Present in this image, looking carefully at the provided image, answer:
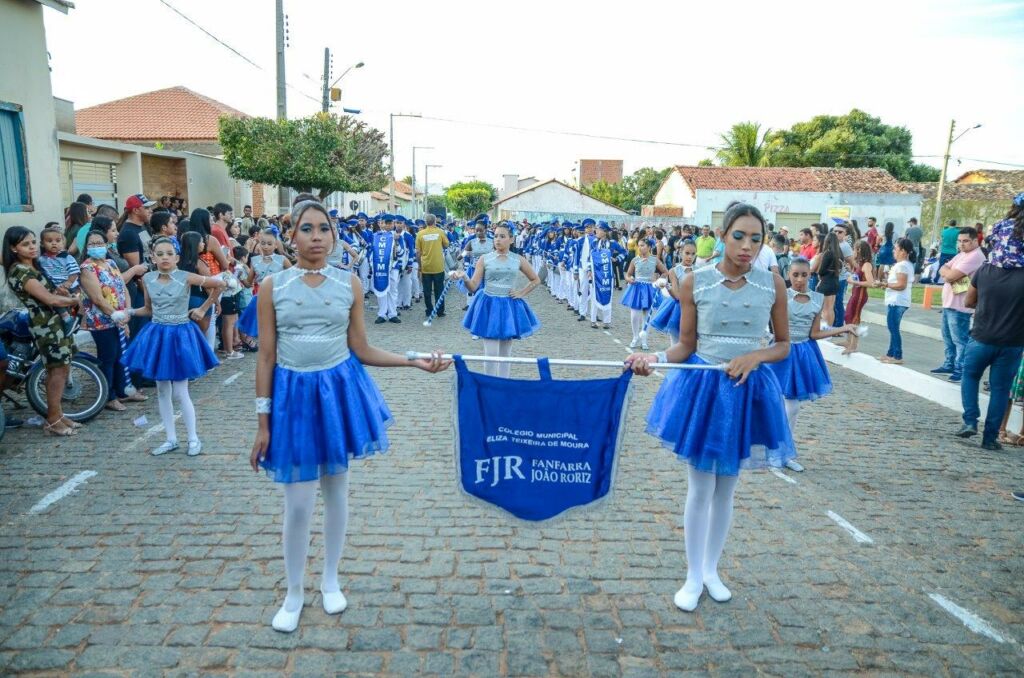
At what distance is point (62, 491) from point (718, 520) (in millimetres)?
4733

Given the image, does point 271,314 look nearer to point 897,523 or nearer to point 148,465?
point 148,465

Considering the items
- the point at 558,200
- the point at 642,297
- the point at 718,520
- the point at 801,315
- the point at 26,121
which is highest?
the point at 558,200

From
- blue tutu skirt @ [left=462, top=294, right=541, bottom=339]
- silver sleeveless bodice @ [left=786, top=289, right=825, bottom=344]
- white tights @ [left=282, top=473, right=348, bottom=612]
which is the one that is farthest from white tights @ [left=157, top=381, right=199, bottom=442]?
silver sleeveless bodice @ [left=786, top=289, right=825, bottom=344]

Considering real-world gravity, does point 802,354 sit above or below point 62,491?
above

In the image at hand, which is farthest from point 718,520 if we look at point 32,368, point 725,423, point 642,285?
point 642,285

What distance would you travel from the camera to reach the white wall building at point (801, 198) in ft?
143

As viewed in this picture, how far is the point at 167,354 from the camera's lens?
19.7 ft

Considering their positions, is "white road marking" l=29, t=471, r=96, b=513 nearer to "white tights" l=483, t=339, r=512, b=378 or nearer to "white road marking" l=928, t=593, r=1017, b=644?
"white tights" l=483, t=339, r=512, b=378

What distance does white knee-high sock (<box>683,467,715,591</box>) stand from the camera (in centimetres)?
385

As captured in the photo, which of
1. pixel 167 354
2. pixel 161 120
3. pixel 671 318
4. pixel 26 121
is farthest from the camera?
pixel 161 120

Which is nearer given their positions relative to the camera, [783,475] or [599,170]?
[783,475]

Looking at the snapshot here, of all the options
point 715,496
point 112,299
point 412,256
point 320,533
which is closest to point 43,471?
point 112,299

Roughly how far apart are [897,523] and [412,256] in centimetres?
1306

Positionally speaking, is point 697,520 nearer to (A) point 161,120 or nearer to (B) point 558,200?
(A) point 161,120
